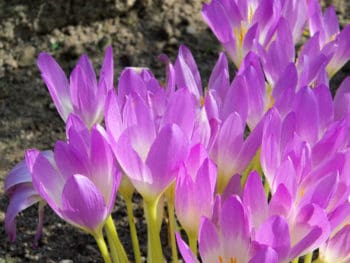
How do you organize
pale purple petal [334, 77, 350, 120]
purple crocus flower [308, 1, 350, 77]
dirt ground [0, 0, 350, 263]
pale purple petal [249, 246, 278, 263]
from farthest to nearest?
dirt ground [0, 0, 350, 263] < purple crocus flower [308, 1, 350, 77] < pale purple petal [334, 77, 350, 120] < pale purple petal [249, 246, 278, 263]

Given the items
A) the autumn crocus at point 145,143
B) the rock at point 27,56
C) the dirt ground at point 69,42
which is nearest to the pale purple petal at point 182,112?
the autumn crocus at point 145,143

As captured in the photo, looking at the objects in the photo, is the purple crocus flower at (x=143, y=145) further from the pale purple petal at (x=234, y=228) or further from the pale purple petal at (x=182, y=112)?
the pale purple petal at (x=234, y=228)

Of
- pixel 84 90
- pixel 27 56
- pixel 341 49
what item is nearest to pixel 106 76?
pixel 84 90

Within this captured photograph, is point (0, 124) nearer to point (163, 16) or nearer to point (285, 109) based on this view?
point (163, 16)

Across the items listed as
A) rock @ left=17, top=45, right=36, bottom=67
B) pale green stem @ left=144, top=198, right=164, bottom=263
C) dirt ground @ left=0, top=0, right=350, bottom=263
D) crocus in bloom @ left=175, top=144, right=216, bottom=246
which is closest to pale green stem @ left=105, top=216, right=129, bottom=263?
pale green stem @ left=144, top=198, right=164, bottom=263

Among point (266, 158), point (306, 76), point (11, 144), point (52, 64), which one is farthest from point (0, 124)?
point (266, 158)

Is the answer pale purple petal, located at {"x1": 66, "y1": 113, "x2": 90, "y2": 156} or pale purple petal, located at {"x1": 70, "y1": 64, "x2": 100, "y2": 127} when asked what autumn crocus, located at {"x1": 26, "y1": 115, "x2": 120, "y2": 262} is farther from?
pale purple petal, located at {"x1": 70, "y1": 64, "x2": 100, "y2": 127}
